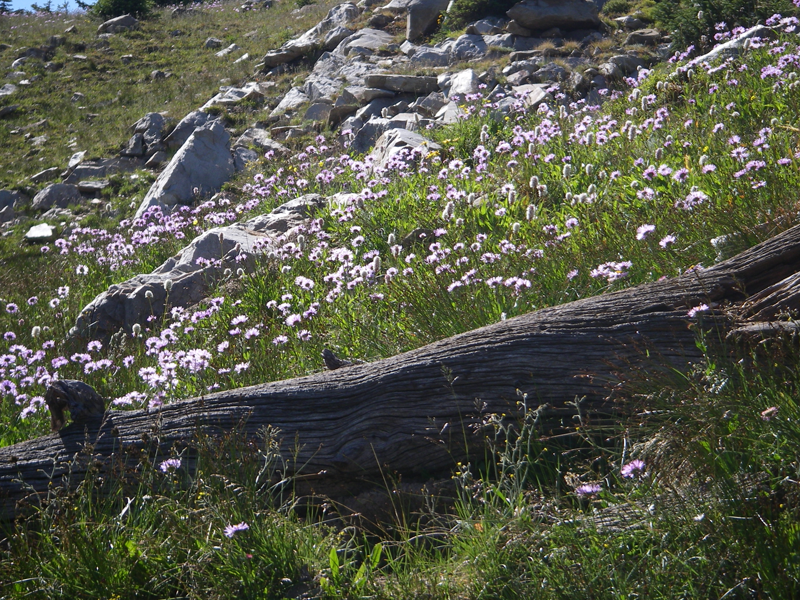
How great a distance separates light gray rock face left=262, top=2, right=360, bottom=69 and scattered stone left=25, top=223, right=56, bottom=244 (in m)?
9.41

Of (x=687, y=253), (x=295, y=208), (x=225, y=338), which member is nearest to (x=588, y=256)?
(x=687, y=253)

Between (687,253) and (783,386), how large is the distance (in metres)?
1.81

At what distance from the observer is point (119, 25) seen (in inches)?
1016

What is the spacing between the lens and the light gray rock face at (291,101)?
15734 millimetres

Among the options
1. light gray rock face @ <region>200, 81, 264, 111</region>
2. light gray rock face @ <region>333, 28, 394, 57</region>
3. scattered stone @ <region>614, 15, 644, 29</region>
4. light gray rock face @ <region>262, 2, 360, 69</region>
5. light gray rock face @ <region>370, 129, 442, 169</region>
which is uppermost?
light gray rock face @ <region>262, 2, 360, 69</region>

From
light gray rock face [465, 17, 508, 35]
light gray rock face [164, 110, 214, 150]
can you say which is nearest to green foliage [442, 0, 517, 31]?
light gray rock face [465, 17, 508, 35]

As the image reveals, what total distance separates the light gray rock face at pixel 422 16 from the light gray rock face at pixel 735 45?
10636 mm

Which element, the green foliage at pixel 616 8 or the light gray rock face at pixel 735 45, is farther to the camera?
the green foliage at pixel 616 8

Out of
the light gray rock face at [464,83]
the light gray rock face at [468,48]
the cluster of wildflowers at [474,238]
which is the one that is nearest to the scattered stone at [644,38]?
the light gray rock face at [468,48]

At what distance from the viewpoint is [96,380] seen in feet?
18.6

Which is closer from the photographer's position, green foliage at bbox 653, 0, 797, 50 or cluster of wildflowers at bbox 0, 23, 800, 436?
cluster of wildflowers at bbox 0, 23, 800, 436

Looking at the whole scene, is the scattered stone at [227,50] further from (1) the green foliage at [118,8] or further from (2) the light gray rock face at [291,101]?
(1) the green foliage at [118,8]

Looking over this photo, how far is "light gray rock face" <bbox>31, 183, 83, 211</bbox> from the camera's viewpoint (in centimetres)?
1454

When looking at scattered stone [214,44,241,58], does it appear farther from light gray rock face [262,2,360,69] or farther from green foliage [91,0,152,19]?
green foliage [91,0,152,19]
